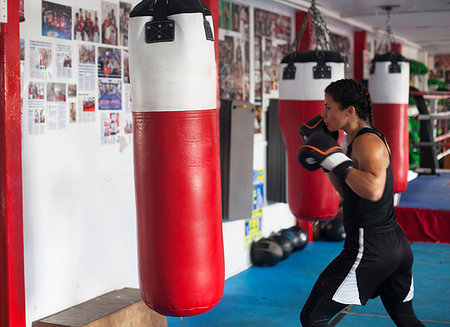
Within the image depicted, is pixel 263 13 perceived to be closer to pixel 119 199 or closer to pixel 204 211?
pixel 119 199

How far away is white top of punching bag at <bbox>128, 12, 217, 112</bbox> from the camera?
8.89ft

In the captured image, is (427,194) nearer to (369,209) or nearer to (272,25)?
(272,25)

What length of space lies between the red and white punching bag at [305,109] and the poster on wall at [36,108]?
1.78 metres

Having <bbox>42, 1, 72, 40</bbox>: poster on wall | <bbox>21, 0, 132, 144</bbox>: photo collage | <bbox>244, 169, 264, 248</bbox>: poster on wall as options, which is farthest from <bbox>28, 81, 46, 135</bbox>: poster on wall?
<bbox>244, 169, 264, 248</bbox>: poster on wall

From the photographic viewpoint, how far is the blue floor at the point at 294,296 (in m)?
4.65

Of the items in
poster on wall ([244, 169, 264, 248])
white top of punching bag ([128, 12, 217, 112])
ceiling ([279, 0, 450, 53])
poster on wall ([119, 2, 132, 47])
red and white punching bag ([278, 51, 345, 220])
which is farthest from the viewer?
ceiling ([279, 0, 450, 53])

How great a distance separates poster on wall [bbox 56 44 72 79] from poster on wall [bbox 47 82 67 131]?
0.07 meters

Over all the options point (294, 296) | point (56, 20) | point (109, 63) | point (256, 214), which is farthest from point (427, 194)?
point (56, 20)

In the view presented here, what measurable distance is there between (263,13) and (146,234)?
4168 millimetres

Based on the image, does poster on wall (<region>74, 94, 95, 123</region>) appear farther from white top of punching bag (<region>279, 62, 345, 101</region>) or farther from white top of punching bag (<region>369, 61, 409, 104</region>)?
white top of punching bag (<region>369, 61, 409, 104</region>)

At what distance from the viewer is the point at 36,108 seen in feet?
12.2

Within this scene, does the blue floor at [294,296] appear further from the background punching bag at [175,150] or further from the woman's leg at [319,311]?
the background punching bag at [175,150]

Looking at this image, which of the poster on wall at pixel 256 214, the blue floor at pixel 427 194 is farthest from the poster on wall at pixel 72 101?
the blue floor at pixel 427 194

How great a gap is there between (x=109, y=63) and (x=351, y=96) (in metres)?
1.92
